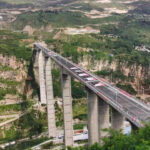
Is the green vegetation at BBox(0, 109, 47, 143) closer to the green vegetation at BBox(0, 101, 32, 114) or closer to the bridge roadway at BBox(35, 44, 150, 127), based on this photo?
the green vegetation at BBox(0, 101, 32, 114)

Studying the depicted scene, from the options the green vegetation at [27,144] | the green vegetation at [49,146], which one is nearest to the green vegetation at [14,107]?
the green vegetation at [27,144]

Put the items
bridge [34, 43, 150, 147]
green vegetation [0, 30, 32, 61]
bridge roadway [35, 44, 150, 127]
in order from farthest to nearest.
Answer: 1. green vegetation [0, 30, 32, 61]
2. bridge [34, 43, 150, 147]
3. bridge roadway [35, 44, 150, 127]

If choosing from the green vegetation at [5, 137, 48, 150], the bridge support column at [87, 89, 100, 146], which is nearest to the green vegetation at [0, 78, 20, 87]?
the green vegetation at [5, 137, 48, 150]

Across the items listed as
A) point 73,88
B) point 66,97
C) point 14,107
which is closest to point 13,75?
point 14,107

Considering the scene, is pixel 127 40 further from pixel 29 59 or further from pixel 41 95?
pixel 41 95

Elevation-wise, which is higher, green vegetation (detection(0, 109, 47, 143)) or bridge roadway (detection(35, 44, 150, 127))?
bridge roadway (detection(35, 44, 150, 127))

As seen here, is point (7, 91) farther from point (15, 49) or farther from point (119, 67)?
point (119, 67)

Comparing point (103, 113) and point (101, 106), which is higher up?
point (101, 106)

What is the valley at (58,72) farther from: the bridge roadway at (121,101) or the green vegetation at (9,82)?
the bridge roadway at (121,101)

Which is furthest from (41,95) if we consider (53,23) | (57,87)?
(53,23)
